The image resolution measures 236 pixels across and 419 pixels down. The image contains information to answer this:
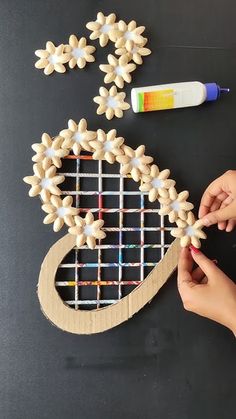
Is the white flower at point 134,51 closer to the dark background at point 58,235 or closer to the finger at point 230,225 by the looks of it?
the dark background at point 58,235

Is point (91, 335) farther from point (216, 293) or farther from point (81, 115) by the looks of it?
point (81, 115)

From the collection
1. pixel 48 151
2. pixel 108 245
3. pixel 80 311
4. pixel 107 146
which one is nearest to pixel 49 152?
pixel 48 151

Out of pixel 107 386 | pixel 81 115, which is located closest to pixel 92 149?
pixel 81 115

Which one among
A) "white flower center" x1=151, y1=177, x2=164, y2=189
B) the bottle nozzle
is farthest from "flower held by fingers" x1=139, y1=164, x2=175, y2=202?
the bottle nozzle

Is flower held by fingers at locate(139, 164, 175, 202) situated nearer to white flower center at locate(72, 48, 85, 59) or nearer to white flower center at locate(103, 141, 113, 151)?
white flower center at locate(103, 141, 113, 151)

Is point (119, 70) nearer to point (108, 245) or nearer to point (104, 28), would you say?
point (104, 28)

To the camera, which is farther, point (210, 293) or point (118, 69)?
point (118, 69)
